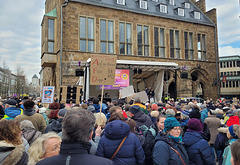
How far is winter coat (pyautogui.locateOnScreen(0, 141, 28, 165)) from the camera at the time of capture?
7.11ft

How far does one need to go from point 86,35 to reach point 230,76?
52.1 metres

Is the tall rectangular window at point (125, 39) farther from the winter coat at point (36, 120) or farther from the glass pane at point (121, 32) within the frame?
the winter coat at point (36, 120)

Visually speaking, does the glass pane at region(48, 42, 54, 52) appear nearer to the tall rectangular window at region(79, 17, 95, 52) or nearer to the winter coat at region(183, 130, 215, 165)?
the tall rectangular window at region(79, 17, 95, 52)

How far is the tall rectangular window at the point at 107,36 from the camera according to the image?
2122 cm

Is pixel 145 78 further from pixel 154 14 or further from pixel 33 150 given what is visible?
pixel 33 150

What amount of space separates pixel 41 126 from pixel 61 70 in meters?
→ 15.3

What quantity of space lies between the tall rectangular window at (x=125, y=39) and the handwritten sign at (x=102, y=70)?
15.8 metres

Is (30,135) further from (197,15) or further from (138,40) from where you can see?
(197,15)

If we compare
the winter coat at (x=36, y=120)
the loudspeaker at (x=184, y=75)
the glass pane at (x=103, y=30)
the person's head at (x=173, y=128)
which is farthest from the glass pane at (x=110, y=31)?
the person's head at (x=173, y=128)

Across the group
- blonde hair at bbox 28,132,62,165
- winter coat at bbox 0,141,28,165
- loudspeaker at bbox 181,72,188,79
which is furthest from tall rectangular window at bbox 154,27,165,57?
winter coat at bbox 0,141,28,165

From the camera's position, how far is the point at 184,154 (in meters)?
3.08

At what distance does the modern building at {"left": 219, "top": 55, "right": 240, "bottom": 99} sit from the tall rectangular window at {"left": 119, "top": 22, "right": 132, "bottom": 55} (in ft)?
137

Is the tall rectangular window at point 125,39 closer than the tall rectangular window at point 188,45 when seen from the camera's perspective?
Yes

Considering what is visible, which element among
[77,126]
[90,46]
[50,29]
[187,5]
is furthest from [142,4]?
[77,126]
